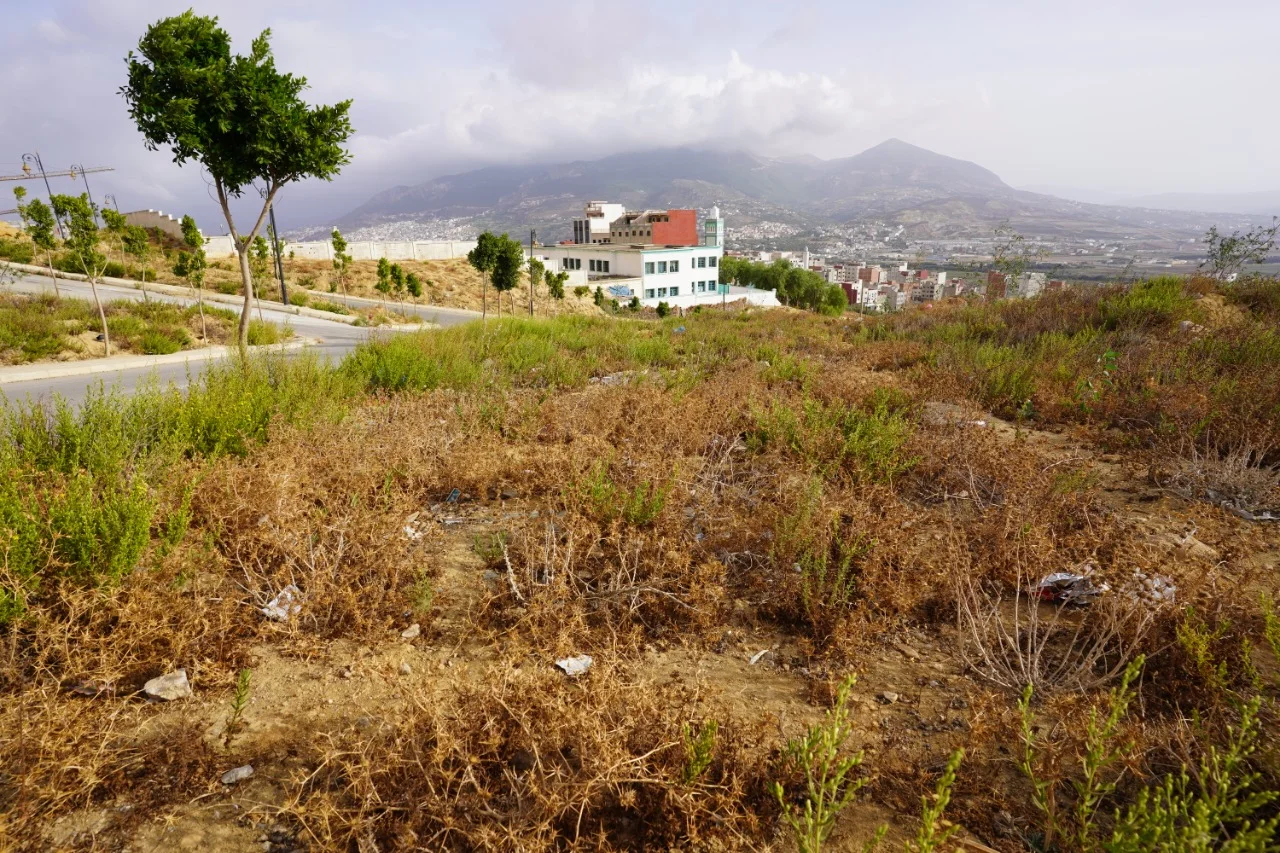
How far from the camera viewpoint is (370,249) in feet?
139

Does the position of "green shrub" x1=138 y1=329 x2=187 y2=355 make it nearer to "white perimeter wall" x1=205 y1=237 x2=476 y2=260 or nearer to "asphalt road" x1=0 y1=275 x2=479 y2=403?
"asphalt road" x1=0 y1=275 x2=479 y2=403

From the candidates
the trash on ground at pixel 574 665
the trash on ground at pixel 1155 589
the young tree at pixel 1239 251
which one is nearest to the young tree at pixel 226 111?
the trash on ground at pixel 574 665

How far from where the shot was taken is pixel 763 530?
159 inches

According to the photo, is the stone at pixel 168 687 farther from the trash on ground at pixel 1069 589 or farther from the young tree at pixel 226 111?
the young tree at pixel 226 111

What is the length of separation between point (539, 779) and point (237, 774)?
122 cm

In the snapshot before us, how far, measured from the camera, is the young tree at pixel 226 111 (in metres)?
7.98

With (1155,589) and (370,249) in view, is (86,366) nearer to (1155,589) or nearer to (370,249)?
(1155,589)

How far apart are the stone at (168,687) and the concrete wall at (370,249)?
39384 millimetres

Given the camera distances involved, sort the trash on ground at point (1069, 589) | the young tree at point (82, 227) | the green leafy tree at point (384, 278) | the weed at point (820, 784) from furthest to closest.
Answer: the green leafy tree at point (384, 278) < the young tree at point (82, 227) < the trash on ground at point (1069, 589) < the weed at point (820, 784)

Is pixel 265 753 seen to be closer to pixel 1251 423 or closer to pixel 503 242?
pixel 1251 423

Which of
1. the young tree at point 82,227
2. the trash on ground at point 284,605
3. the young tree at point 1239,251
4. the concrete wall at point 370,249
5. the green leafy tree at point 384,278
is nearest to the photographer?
the trash on ground at point 284,605

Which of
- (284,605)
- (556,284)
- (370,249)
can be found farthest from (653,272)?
(284,605)

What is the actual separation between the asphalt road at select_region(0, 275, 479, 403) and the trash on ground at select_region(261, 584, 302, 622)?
3.56m

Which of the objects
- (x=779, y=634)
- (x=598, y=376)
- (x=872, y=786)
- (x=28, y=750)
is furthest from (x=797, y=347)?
(x=28, y=750)
